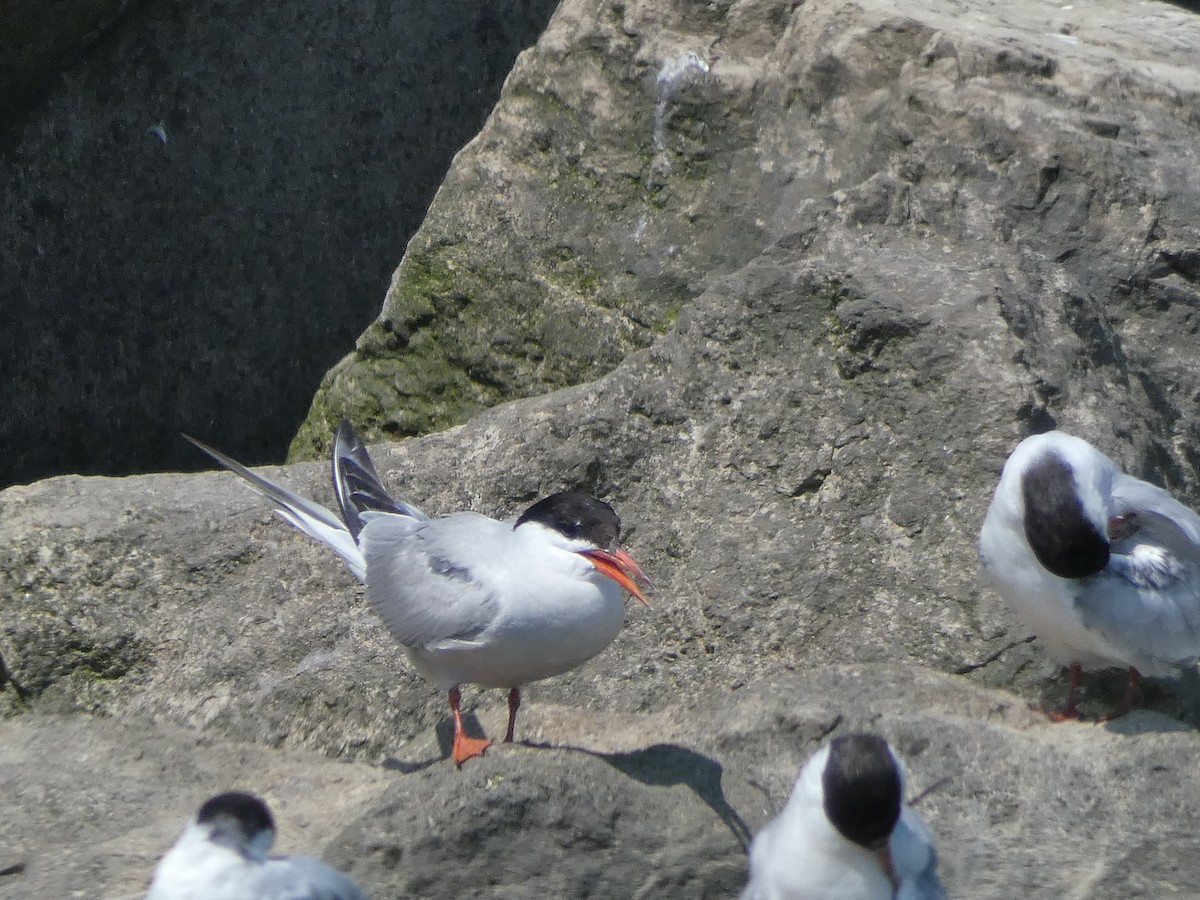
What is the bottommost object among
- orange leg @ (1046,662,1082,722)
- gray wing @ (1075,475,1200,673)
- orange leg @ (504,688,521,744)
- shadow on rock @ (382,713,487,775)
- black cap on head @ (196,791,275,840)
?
shadow on rock @ (382,713,487,775)

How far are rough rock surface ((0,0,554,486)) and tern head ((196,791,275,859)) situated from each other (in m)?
4.60

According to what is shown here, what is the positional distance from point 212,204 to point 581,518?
432 centimetres

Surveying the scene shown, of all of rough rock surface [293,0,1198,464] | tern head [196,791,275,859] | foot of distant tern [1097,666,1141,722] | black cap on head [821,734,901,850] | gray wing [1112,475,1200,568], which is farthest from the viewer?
rough rock surface [293,0,1198,464]

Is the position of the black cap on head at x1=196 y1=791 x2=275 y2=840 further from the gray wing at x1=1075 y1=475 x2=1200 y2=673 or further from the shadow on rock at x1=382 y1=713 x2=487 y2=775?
the gray wing at x1=1075 y1=475 x2=1200 y2=673

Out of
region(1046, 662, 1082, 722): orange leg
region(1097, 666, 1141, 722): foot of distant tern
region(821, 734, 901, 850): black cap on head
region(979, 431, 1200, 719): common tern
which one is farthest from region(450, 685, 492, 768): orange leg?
region(1097, 666, 1141, 722): foot of distant tern

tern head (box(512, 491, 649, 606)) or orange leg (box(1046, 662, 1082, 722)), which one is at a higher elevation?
tern head (box(512, 491, 649, 606))

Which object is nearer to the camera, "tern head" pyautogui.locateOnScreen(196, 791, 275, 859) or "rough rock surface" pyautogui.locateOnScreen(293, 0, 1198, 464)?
"tern head" pyautogui.locateOnScreen(196, 791, 275, 859)

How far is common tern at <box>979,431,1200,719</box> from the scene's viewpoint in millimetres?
3957

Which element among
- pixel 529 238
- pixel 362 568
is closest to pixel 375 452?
pixel 362 568

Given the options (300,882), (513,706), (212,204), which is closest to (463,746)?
(513,706)

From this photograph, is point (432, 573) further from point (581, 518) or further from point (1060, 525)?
point (1060, 525)

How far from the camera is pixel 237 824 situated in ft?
10.3

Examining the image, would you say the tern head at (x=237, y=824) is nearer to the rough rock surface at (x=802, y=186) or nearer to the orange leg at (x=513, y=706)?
the orange leg at (x=513, y=706)

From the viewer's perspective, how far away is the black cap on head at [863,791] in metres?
3.03
